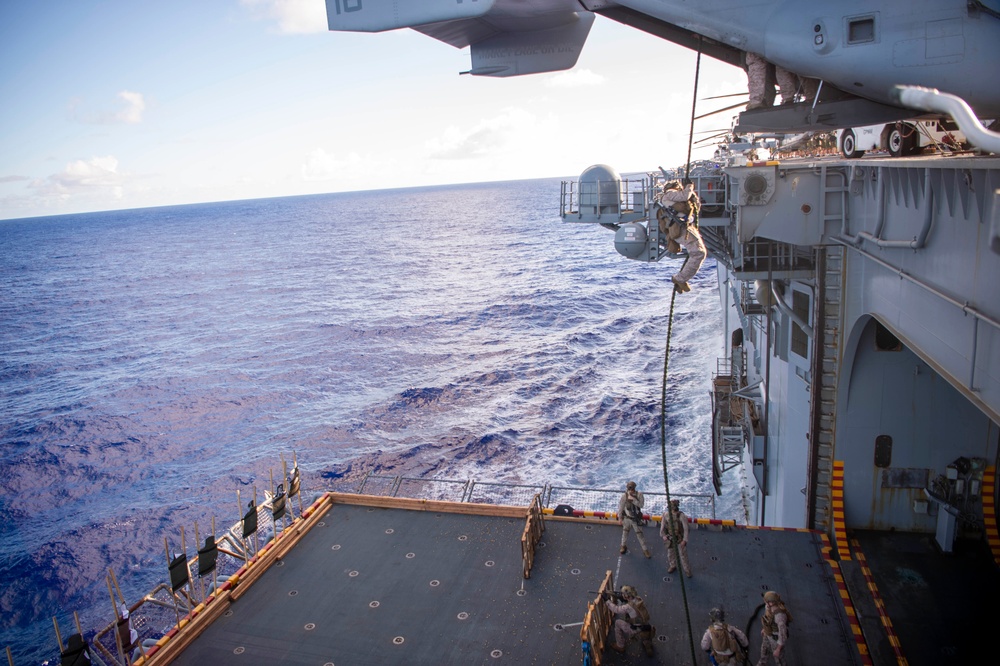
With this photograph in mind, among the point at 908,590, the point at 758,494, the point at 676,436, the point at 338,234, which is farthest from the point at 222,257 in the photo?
the point at 908,590

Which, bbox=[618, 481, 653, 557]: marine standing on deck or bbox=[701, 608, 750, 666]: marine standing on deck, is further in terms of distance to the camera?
bbox=[618, 481, 653, 557]: marine standing on deck

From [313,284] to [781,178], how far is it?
189 feet

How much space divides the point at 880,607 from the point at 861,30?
30.8ft

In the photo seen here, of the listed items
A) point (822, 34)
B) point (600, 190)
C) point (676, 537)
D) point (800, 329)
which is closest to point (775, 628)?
point (676, 537)

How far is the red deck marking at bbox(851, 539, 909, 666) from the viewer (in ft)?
32.9

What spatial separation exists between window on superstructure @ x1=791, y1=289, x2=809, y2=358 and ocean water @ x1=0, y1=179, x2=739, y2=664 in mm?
10342

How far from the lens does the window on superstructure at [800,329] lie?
14.3 m

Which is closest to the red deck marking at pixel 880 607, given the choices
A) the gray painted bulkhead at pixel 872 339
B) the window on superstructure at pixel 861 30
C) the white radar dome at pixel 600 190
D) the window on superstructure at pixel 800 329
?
the gray painted bulkhead at pixel 872 339

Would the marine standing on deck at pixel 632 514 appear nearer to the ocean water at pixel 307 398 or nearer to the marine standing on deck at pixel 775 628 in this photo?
the marine standing on deck at pixel 775 628

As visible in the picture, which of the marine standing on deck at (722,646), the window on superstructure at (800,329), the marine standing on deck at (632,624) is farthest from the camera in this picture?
the window on superstructure at (800,329)

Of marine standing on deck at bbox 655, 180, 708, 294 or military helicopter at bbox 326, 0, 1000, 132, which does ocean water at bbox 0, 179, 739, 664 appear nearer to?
military helicopter at bbox 326, 0, 1000, 132

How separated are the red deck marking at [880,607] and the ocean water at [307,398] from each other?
10.8 m

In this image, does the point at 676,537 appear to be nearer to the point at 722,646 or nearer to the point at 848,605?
the point at 722,646

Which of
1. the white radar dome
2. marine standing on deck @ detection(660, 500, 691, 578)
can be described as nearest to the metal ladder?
marine standing on deck @ detection(660, 500, 691, 578)
